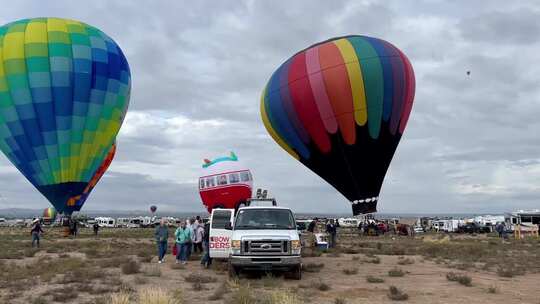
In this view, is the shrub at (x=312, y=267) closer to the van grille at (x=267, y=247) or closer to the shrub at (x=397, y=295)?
the van grille at (x=267, y=247)

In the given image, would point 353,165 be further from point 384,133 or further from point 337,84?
point 337,84

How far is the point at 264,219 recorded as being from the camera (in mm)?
17156

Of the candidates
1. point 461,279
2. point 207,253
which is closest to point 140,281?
point 207,253

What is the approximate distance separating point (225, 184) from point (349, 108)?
38.9 feet

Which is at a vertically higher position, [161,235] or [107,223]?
[107,223]

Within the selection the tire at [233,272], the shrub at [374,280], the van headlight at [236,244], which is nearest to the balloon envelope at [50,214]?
the tire at [233,272]

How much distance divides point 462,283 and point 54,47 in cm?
2414

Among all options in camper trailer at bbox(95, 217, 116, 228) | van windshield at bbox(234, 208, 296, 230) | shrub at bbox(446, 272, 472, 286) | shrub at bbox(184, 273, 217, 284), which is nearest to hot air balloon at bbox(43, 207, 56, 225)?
camper trailer at bbox(95, 217, 116, 228)

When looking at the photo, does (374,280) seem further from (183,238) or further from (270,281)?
(183,238)

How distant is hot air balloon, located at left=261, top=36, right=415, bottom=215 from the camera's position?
29.9 m

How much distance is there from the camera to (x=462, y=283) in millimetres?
15812

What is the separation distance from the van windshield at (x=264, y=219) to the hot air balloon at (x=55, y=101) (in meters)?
16.5

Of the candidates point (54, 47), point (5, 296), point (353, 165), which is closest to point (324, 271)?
point (5, 296)

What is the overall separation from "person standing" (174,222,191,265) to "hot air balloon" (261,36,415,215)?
476 inches
